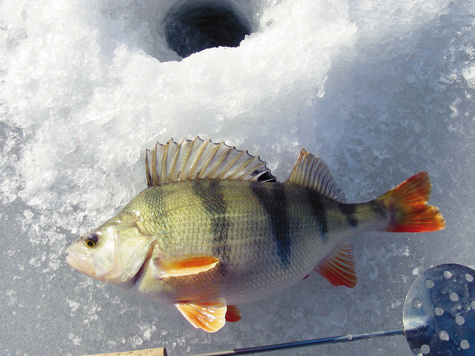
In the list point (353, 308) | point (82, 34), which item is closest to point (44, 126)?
point (82, 34)

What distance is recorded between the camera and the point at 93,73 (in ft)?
5.27

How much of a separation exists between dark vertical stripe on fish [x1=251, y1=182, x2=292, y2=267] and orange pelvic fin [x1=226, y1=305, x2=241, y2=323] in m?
0.27

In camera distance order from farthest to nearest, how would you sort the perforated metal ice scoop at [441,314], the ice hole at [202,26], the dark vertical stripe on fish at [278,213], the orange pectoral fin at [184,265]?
1. the ice hole at [202,26]
2. the perforated metal ice scoop at [441,314]
3. the dark vertical stripe on fish at [278,213]
4. the orange pectoral fin at [184,265]

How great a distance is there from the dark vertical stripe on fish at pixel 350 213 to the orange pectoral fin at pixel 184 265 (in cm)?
53

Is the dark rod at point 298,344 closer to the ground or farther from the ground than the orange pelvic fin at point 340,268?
closer to the ground

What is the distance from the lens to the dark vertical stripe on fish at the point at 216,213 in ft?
4.16

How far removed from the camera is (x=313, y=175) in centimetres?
147

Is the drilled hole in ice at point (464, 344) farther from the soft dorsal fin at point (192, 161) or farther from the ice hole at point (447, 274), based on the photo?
the soft dorsal fin at point (192, 161)

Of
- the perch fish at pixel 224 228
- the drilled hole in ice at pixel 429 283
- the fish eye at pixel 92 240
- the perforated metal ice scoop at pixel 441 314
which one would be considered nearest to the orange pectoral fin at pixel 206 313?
the perch fish at pixel 224 228

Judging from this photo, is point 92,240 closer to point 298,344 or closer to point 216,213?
point 216,213

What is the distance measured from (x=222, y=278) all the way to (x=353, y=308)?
654mm

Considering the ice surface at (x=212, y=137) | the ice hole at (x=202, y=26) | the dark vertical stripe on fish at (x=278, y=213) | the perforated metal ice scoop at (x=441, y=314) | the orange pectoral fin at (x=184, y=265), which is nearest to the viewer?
the orange pectoral fin at (x=184, y=265)

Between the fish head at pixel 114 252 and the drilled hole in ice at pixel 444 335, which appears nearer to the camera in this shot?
the fish head at pixel 114 252

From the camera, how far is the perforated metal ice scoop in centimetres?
143
